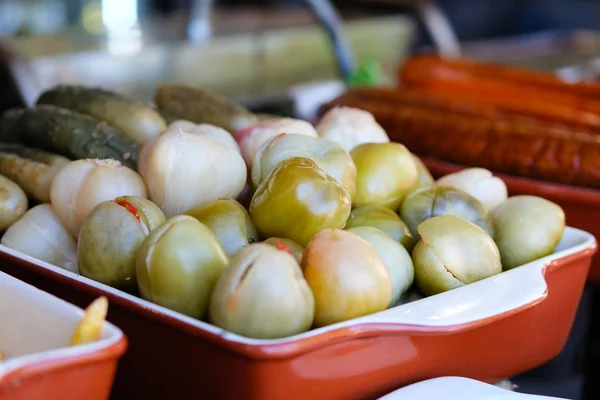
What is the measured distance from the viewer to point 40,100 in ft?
3.03

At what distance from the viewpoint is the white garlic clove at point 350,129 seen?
2.69 feet

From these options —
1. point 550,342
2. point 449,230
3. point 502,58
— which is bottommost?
point 502,58

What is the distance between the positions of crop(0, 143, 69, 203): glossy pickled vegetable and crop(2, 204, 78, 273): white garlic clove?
0.18ft

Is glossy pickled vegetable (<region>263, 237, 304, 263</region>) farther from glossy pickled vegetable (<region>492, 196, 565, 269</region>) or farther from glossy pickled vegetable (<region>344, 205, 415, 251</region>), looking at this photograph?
glossy pickled vegetable (<region>492, 196, 565, 269</region>)

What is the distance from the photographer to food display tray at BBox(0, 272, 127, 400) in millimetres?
403

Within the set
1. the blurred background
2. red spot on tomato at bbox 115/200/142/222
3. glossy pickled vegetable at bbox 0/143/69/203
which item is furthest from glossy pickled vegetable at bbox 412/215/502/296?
the blurred background

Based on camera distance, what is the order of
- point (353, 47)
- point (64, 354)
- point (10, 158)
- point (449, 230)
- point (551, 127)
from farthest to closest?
point (353, 47)
point (551, 127)
point (10, 158)
point (449, 230)
point (64, 354)

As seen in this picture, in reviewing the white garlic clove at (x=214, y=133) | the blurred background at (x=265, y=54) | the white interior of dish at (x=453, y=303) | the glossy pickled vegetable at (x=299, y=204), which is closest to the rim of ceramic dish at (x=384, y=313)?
the white interior of dish at (x=453, y=303)

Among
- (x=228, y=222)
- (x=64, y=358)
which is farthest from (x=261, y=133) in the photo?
(x=64, y=358)

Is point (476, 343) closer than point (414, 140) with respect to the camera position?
Yes

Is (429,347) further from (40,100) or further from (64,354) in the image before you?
(40,100)

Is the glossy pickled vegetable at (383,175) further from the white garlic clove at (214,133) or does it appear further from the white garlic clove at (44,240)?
the white garlic clove at (44,240)

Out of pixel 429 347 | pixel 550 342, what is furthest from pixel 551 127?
pixel 429 347

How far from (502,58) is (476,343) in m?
2.03
